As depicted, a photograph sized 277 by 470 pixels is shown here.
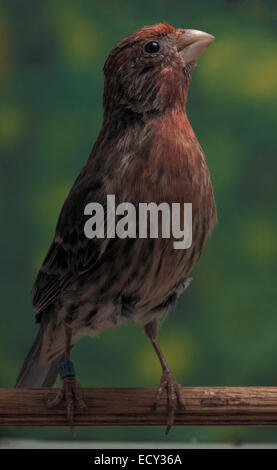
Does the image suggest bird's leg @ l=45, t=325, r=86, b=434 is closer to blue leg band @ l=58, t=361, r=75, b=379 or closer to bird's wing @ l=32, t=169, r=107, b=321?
blue leg band @ l=58, t=361, r=75, b=379

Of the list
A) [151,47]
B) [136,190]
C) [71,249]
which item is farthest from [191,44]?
[71,249]

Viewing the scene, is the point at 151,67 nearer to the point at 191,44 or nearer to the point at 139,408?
the point at 191,44

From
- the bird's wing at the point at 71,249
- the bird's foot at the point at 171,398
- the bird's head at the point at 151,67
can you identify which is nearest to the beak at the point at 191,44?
the bird's head at the point at 151,67

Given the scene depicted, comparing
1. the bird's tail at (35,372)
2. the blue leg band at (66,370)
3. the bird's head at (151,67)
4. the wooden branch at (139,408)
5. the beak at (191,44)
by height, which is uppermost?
the beak at (191,44)

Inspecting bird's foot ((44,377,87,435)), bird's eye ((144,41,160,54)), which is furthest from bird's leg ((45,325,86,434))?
bird's eye ((144,41,160,54))

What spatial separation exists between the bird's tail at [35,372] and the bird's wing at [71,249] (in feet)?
0.63

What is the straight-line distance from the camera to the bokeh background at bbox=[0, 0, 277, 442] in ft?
8.35

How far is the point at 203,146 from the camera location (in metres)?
A: 2.55

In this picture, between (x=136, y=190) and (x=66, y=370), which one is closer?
(x=136, y=190)

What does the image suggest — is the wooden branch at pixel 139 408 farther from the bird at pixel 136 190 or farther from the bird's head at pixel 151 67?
the bird's head at pixel 151 67

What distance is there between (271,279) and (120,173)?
1147mm

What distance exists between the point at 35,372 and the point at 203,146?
3.63ft

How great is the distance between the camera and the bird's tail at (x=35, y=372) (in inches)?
81.0

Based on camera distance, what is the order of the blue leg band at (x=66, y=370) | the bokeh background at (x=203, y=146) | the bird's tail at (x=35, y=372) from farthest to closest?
1. the bokeh background at (x=203, y=146)
2. the bird's tail at (x=35, y=372)
3. the blue leg band at (x=66, y=370)
